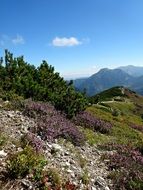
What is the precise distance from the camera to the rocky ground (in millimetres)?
10973

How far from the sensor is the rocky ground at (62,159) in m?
11.0

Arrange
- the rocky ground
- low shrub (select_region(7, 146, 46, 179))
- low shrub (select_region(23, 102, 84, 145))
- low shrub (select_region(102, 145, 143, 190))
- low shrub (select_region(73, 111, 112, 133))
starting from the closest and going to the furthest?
low shrub (select_region(7, 146, 46, 179))
the rocky ground
low shrub (select_region(102, 145, 143, 190))
low shrub (select_region(23, 102, 84, 145))
low shrub (select_region(73, 111, 112, 133))

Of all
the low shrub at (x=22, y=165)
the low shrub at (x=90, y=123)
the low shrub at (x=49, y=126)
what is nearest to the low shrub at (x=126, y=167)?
the low shrub at (x=49, y=126)

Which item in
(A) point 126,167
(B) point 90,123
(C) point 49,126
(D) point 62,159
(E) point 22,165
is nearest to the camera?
(E) point 22,165

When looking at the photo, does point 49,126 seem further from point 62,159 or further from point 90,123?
point 90,123

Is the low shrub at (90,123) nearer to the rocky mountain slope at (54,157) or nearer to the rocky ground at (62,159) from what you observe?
the rocky mountain slope at (54,157)

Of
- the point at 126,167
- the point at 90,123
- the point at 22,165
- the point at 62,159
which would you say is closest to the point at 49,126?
the point at 62,159

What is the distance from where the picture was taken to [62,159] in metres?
13.4

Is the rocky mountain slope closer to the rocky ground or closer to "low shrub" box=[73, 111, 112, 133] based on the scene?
the rocky ground

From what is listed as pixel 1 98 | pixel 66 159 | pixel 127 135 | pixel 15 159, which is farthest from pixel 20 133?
pixel 127 135

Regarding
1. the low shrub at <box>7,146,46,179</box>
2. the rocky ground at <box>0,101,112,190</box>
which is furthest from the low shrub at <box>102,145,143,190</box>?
the low shrub at <box>7,146,46,179</box>

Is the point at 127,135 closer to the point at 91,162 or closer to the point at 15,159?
the point at 91,162

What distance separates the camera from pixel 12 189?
32.1 ft

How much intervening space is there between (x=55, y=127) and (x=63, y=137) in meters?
0.82
